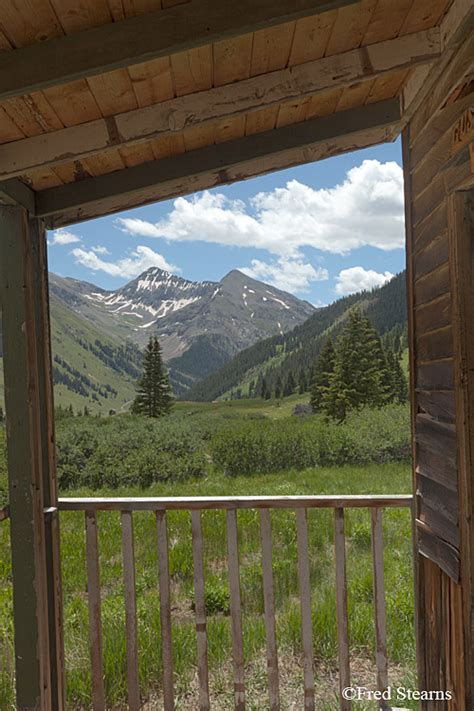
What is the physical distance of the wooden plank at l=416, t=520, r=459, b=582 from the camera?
1.60 meters

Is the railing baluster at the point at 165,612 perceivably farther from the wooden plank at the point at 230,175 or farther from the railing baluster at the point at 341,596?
the wooden plank at the point at 230,175

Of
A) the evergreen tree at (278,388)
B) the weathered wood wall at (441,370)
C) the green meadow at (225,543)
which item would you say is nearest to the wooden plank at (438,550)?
the weathered wood wall at (441,370)

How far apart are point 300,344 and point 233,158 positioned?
21.3 ft

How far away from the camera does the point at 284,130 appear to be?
1.98 meters

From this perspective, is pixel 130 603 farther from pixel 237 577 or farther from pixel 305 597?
pixel 305 597

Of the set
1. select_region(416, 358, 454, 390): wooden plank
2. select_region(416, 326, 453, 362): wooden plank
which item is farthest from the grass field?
select_region(416, 326, 453, 362): wooden plank

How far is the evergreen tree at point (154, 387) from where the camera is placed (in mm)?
5980

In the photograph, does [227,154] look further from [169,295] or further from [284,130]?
[169,295]

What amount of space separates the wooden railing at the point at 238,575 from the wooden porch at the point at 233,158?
0.04 feet

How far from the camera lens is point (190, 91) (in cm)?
154

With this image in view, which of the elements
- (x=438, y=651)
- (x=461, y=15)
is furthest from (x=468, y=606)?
(x=461, y=15)

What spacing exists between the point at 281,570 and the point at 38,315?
312cm

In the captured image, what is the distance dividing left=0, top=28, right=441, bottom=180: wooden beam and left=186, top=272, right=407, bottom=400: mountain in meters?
5.69

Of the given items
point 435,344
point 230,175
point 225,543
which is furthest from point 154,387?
point 435,344
